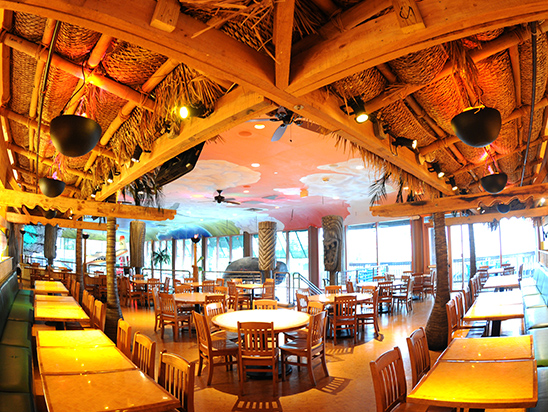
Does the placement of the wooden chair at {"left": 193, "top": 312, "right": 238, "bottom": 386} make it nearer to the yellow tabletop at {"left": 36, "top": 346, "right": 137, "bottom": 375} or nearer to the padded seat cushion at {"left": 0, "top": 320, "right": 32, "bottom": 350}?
the yellow tabletop at {"left": 36, "top": 346, "right": 137, "bottom": 375}

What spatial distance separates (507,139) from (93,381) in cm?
521

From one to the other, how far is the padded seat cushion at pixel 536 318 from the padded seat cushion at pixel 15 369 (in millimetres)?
5228

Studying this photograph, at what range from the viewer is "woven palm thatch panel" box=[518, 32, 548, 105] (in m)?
2.73

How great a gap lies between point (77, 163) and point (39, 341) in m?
3.19

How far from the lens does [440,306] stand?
235 inches

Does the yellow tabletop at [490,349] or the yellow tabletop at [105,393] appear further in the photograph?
the yellow tabletop at [490,349]

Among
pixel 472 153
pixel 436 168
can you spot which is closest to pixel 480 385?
pixel 436 168

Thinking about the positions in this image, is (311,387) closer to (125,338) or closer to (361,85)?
(125,338)

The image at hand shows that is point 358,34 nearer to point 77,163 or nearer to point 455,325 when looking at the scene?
point 455,325

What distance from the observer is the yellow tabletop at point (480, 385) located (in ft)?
6.56

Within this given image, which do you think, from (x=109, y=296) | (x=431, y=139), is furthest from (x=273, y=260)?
(x=431, y=139)

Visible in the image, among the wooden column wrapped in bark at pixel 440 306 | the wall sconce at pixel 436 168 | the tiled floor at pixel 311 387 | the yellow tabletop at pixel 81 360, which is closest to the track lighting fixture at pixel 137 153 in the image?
the yellow tabletop at pixel 81 360

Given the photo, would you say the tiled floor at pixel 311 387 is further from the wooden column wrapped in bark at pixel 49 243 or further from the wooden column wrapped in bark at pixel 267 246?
the wooden column wrapped in bark at pixel 49 243

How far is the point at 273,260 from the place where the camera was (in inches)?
476
